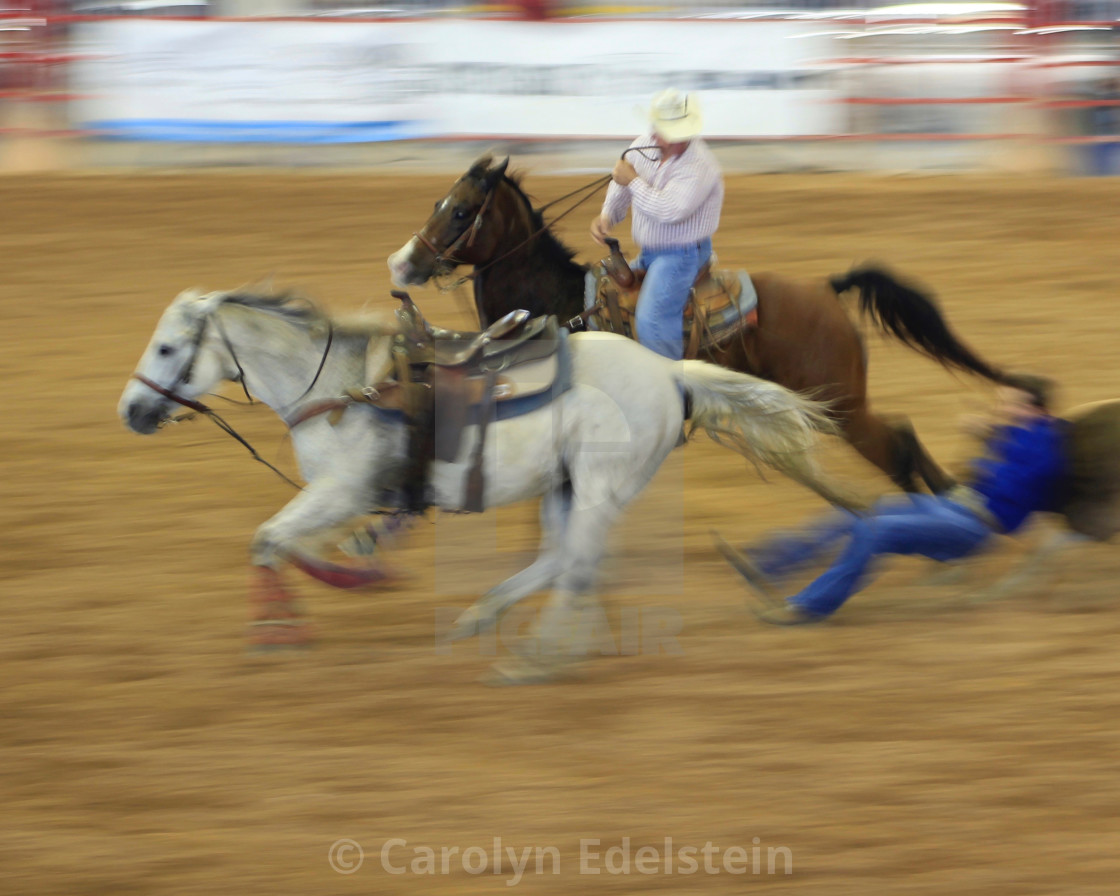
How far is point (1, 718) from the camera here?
461 centimetres

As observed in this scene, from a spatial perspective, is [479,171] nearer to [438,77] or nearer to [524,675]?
[524,675]

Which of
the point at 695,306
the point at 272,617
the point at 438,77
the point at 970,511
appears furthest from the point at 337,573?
the point at 438,77

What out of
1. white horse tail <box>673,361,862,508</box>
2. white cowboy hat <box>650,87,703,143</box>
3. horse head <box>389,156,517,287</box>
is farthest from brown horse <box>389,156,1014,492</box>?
white horse tail <box>673,361,862,508</box>

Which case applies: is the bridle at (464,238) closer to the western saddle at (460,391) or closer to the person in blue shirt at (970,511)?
the western saddle at (460,391)

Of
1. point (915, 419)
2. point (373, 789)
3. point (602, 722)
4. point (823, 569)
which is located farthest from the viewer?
point (915, 419)

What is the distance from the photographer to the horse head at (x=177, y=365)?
482cm

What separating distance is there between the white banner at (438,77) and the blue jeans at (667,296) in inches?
300

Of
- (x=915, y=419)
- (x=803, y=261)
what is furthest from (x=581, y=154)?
(x=915, y=419)

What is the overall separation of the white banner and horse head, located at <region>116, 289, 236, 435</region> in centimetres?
896

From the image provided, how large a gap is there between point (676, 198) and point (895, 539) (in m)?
1.66

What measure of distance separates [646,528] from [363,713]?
2345 millimetres

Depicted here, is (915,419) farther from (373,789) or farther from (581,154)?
(581,154)

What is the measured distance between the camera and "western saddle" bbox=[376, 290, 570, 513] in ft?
15.9

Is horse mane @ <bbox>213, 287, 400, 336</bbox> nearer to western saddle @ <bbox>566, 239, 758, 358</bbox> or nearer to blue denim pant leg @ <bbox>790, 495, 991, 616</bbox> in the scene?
western saddle @ <bbox>566, 239, 758, 358</bbox>
